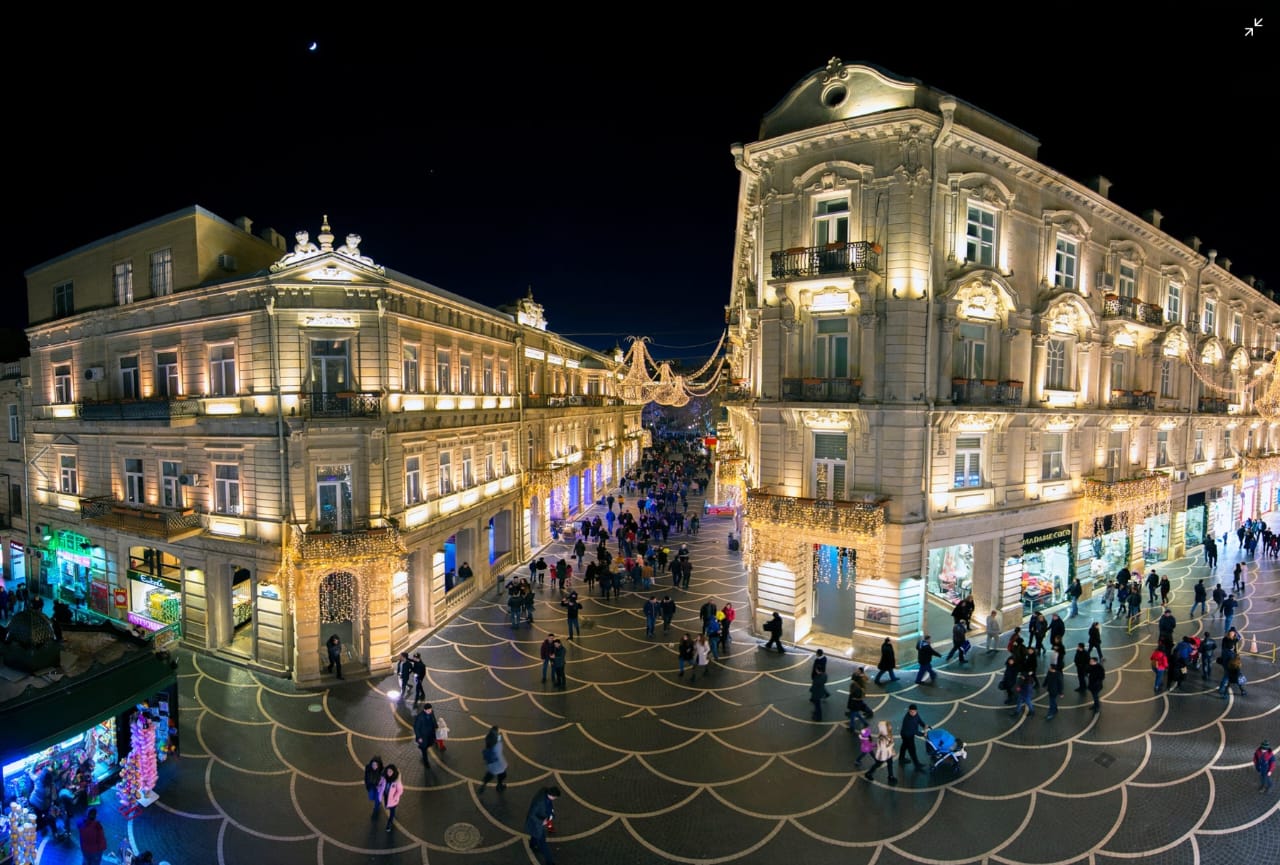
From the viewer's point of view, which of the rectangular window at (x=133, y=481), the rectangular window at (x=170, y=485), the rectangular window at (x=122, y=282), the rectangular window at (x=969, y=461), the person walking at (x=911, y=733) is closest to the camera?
the person walking at (x=911, y=733)

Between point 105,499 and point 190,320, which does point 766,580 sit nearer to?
point 190,320

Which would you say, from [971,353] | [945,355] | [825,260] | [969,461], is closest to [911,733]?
[969,461]

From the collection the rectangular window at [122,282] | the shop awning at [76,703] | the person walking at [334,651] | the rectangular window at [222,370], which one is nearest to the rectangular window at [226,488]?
the rectangular window at [222,370]

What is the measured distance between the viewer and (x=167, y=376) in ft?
75.0

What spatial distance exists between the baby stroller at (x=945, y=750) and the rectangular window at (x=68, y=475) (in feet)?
111

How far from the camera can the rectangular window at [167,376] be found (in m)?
22.5

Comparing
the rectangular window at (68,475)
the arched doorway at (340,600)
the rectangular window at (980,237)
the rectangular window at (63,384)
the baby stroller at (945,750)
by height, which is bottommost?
the baby stroller at (945,750)

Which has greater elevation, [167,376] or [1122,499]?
[167,376]

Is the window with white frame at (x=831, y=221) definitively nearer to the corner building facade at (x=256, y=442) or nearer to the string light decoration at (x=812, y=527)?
the string light decoration at (x=812, y=527)

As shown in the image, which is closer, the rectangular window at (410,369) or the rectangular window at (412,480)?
the rectangular window at (410,369)

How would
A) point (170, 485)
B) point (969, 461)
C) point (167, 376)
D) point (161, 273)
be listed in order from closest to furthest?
point (969, 461) → point (161, 273) → point (167, 376) → point (170, 485)

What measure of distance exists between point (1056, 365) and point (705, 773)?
20.6m

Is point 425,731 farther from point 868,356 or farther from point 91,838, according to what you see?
point 868,356

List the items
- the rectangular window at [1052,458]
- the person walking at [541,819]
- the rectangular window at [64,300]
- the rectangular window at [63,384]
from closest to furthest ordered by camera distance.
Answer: the person walking at [541,819] → the rectangular window at [1052,458] → the rectangular window at [64,300] → the rectangular window at [63,384]
